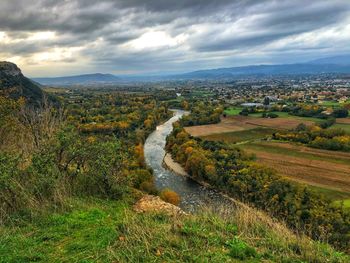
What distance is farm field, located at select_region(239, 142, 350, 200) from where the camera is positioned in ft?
102

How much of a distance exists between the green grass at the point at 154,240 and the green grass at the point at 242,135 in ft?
145

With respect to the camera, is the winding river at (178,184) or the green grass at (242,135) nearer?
the winding river at (178,184)

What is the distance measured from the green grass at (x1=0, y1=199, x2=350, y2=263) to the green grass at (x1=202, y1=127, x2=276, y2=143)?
44.3 m

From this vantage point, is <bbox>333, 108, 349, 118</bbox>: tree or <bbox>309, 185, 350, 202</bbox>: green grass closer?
<bbox>309, 185, 350, 202</bbox>: green grass

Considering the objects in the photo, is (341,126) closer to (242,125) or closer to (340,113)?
(340,113)

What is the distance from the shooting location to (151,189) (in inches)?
1026

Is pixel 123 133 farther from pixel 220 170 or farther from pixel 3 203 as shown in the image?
pixel 3 203

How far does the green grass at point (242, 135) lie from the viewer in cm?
5337

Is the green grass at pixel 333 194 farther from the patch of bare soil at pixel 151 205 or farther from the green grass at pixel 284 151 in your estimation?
the patch of bare soil at pixel 151 205

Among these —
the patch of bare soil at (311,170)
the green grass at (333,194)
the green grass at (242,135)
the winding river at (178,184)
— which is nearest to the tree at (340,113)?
the green grass at (242,135)

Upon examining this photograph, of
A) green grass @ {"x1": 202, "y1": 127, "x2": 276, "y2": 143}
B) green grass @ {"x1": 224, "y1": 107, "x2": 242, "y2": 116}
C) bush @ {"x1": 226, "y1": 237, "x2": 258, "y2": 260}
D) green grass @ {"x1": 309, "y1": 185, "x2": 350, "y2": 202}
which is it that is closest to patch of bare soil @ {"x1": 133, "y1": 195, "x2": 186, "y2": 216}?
bush @ {"x1": 226, "y1": 237, "x2": 258, "y2": 260}

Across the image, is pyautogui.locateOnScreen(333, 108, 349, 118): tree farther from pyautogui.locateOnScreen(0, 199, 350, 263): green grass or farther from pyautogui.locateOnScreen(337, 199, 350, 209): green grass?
pyautogui.locateOnScreen(0, 199, 350, 263): green grass

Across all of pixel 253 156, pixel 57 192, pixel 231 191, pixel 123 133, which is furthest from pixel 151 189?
pixel 123 133

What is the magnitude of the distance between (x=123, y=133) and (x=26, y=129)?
40.6m
